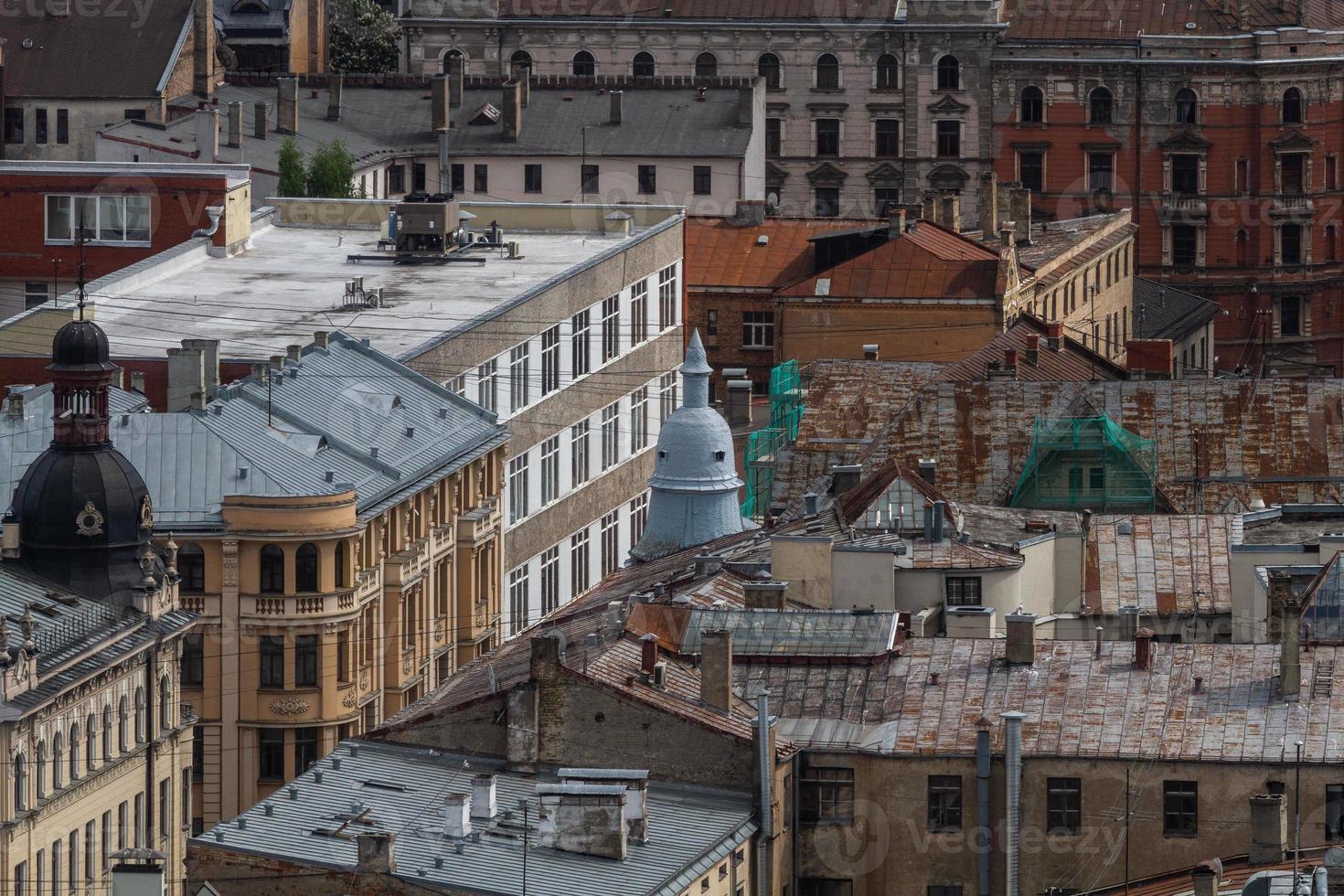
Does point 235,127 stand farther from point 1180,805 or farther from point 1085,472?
point 1180,805

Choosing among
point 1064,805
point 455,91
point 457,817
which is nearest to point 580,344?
point 1064,805

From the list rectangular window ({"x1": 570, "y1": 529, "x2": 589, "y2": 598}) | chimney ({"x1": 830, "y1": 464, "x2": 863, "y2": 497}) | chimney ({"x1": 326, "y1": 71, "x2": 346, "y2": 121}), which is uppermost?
chimney ({"x1": 326, "y1": 71, "x2": 346, "y2": 121})

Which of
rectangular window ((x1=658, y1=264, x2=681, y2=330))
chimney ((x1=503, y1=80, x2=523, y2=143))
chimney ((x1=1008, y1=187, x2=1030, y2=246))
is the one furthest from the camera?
chimney ((x1=503, y1=80, x2=523, y2=143))

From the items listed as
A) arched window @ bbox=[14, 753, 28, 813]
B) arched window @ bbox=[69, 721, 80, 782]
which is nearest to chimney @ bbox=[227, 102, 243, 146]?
arched window @ bbox=[69, 721, 80, 782]

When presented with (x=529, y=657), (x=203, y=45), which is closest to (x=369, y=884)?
(x=529, y=657)

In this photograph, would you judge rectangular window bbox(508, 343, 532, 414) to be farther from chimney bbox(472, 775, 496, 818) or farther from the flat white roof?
chimney bbox(472, 775, 496, 818)
